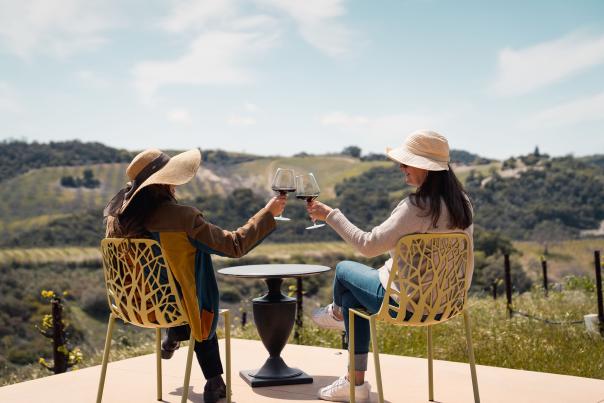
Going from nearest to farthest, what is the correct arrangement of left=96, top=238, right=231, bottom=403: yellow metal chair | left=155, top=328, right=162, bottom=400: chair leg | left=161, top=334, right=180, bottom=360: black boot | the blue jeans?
left=96, top=238, right=231, bottom=403: yellow metal chair
the blue jeans
left=155, top=328, right=162, bottom=400: chair leg
left=161, top=334, right=180, bottom=360: black boot

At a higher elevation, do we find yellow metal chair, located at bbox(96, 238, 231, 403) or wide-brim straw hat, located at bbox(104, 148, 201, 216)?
wide-brim straw hat, located at bbox(104, 148, 201, 216)

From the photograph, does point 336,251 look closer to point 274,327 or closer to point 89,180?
point 89,180

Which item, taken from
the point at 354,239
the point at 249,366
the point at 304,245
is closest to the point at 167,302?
the point at 354,239

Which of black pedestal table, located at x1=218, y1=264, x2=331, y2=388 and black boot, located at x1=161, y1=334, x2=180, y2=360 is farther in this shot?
black pedestal table, located at x1=218, y1=264, x2=331, y2=388

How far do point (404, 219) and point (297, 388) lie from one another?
1.43m

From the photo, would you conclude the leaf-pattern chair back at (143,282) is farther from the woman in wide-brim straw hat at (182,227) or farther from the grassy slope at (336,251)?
the grassy slope at (336,251)

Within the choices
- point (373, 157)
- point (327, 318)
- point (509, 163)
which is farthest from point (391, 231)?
point (373, 157)

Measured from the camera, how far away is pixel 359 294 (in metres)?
3.07

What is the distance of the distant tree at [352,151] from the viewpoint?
77750 mm

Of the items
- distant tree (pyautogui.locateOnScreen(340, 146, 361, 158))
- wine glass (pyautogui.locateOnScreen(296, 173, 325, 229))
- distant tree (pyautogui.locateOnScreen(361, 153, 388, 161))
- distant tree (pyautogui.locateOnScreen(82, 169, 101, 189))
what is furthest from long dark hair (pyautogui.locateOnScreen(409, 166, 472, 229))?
distant tree (pyautogui.locateOnScreen(340, 146, 361, 158))

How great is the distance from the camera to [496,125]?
2472cm

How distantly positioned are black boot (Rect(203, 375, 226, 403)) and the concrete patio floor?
0.16 m

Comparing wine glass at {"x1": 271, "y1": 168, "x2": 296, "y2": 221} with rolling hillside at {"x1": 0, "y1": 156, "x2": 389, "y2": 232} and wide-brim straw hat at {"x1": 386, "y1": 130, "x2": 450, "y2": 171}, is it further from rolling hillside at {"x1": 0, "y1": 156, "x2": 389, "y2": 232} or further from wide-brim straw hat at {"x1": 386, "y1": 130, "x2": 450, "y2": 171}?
rolling hillside at {"x1": 0, "y1": 156, "x2": 389, "y2": 232}

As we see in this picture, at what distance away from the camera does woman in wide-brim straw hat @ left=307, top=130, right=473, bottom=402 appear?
111 inches
